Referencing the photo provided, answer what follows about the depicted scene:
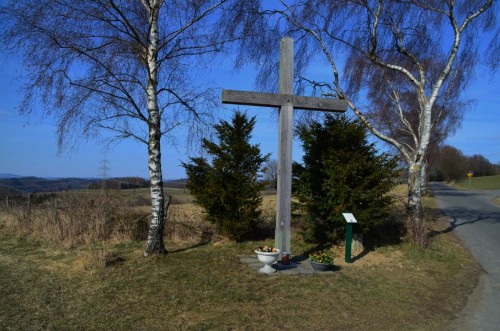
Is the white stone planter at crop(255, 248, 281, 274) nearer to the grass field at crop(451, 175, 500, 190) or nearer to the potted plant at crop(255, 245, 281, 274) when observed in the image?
the potted plant at crop(255, 245, 281, 274)

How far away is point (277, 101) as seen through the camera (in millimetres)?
8523

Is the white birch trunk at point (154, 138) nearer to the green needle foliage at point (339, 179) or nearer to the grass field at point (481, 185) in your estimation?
the green needle foliage at point (339, 179)

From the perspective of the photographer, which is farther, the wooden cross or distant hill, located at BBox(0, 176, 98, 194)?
distant hill, located at BBox(0, 176, 98, 194)

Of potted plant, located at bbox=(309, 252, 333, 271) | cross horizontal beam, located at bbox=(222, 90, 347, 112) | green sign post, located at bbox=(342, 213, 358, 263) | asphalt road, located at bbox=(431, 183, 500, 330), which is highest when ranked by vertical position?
cross horizontal beam, located at bbox=(222, 90, 347, 112)

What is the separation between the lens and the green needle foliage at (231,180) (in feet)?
35.1

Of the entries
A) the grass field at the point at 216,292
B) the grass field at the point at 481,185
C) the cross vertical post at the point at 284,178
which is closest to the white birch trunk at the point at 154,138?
the grass field at the point at 216,292

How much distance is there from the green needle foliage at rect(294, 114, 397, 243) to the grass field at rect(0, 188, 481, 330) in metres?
1.05

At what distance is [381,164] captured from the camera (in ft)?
33.8

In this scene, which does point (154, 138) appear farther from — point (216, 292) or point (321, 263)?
point (321, 263)

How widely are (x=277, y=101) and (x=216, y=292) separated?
3992 millimetres

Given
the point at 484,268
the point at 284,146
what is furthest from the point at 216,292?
the point at 484,268

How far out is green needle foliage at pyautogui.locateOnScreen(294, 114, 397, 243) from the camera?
9928 millimetres

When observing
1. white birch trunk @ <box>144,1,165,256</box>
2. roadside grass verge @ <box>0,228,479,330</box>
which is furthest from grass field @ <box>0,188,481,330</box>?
white birch trunk @ <box>144,1,165,256</box>

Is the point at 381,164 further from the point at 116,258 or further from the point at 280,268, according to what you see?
the point at 116,258
